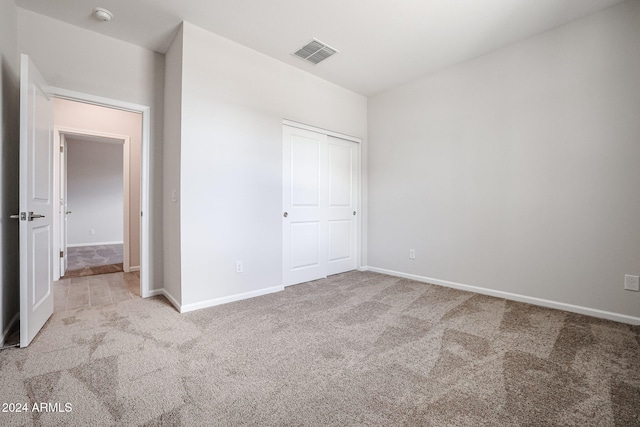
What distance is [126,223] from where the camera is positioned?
4.11 m

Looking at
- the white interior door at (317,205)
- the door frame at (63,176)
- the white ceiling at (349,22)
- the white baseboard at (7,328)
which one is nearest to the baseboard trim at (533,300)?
the white interior door at (317,205)

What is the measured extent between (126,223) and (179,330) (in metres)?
2.74

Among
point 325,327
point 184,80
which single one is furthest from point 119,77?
point 325,327

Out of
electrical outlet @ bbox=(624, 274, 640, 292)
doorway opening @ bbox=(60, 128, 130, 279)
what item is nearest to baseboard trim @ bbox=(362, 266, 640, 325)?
electrical outlet @ bbox=(624, 274, 640, 292)

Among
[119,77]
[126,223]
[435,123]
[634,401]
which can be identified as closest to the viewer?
[634,401]

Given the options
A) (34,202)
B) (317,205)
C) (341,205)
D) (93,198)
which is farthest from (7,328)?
(93,198)

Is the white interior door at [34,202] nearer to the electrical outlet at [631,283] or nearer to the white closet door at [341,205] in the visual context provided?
the white closet door at [341,205]

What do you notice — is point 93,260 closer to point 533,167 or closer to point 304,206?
point 304,206

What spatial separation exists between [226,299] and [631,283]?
364 centimetres

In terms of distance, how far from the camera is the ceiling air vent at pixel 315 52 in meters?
2.96

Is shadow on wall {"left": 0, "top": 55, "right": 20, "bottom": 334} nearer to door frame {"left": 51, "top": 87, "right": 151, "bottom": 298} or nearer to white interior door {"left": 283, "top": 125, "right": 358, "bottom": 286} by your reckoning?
door frame {"left": 51, "top": 87, "right": 151, "bottom": 298}

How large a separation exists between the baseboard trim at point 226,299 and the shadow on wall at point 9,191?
1.18 metres

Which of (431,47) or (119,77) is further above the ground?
(431,47)

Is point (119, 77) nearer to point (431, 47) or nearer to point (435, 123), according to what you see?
point (431, 47)
